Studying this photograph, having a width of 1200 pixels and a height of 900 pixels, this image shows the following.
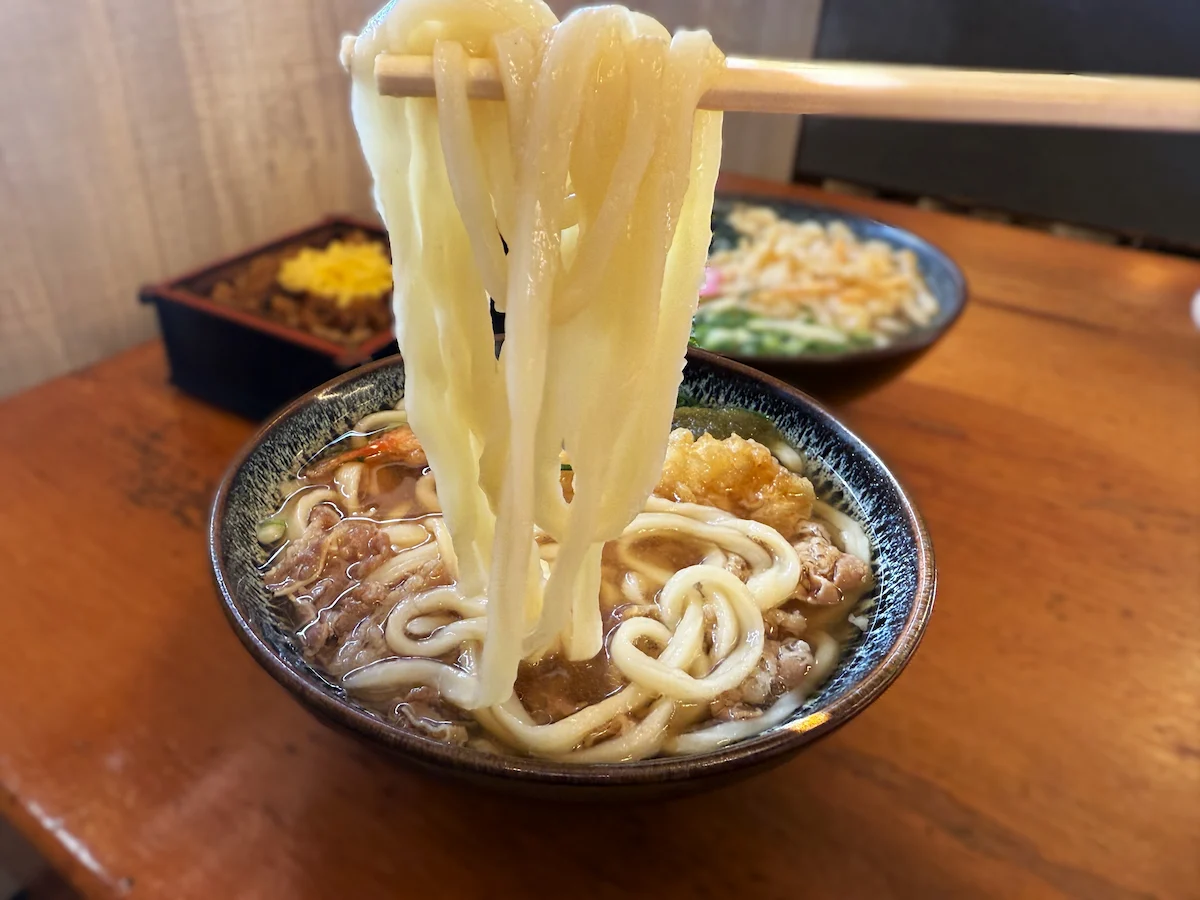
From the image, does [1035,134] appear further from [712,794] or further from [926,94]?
[712,794]

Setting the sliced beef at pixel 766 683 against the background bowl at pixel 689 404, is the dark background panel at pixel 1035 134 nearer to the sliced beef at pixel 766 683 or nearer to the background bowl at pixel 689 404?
the background bowl at pixel 689 404

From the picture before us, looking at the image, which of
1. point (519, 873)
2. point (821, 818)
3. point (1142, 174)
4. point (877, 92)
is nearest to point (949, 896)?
point (821, 818)

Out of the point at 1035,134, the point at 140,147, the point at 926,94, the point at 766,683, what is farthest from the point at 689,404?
the point at 1035,134

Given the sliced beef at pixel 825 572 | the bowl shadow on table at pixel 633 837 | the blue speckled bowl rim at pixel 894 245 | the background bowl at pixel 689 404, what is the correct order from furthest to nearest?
the blue speckled bowl rim at pixel 894 245, the sliced beef at pixel 825 572, the bowl shadow on table at pixel 633 837, the background bowl at pixel 689 404

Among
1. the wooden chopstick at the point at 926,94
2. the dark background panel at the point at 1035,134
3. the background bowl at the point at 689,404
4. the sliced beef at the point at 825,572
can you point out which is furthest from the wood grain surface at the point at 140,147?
the dark background panel at the point at 1035,134

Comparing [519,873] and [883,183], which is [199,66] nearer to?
[519,873]

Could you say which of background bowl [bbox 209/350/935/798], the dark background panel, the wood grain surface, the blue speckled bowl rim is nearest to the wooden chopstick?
background bowl [bbox 209/350/935/798]

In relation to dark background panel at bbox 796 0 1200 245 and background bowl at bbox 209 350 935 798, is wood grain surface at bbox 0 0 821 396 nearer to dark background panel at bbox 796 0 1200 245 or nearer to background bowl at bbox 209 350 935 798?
background bowl at bbox 209 350 935 798
